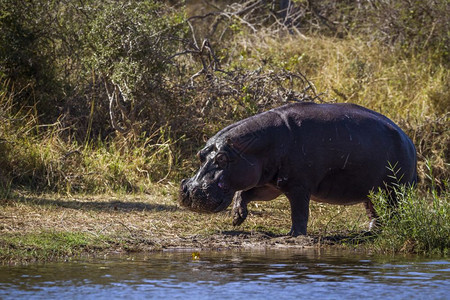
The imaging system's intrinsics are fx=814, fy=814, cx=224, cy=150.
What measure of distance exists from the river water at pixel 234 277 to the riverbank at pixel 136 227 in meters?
0.44

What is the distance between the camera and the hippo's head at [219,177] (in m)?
7.12

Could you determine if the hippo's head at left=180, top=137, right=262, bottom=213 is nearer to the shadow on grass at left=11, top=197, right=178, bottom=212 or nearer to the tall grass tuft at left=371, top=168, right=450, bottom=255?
the tall grass tuft at left=371, top=168, right=450, bottom=255

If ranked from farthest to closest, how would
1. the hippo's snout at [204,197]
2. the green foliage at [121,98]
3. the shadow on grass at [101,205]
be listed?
the green foliage at [121,98], the shadow on grass at [101,205], the hippo's snout at [204,197]

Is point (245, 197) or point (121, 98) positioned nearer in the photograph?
point (245, 197)

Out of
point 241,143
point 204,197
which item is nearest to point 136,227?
point 204,197

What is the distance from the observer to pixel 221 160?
23.4 ft

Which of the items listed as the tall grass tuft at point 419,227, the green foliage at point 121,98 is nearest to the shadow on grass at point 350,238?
the tall grass tuft at point 419,227

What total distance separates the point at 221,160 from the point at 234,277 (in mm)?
1815

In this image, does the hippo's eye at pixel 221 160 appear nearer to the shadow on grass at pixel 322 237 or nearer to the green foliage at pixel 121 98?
the shadow on grass at pixel 322 237

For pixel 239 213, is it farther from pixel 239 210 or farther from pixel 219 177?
pixel 219 177

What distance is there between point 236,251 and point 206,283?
1698 millimetres

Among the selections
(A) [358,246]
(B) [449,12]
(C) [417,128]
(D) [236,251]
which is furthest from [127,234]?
(B) [449,12]

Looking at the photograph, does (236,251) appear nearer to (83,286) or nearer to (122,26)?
(83,286)

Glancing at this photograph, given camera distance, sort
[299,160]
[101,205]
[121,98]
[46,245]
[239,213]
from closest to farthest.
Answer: [46,245] → [299,160] → [239,213] → [101,205] → [121,98]
